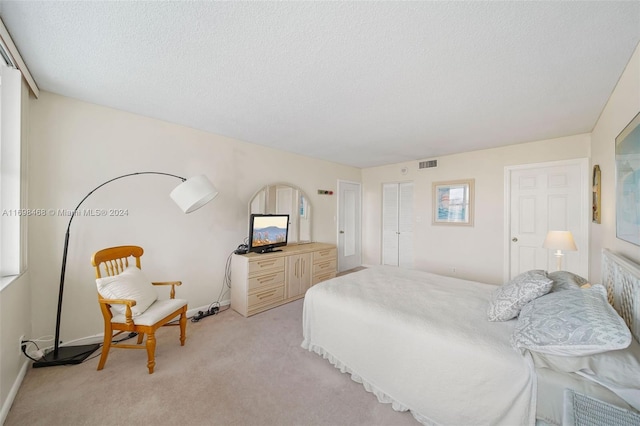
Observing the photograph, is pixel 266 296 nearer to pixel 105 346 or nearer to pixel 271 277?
pixel 271 277

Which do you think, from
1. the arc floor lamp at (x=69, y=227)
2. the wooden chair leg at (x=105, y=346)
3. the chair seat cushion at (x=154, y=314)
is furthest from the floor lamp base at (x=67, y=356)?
the chair seat cushion at (x=154, y=314)

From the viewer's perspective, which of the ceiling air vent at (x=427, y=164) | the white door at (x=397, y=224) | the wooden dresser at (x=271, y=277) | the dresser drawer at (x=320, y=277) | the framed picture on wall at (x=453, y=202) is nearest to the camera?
the wooden dresser at (x=271, y=277)

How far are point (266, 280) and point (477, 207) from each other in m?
3.71

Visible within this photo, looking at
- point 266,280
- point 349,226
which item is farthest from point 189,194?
point 349,226

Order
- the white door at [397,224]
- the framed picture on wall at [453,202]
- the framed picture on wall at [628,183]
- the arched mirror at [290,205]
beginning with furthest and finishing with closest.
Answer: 1. the white door at [397,224]
2. the framed picture on wall at [453,202]
3. the arched mirror at [290,205]
4. the framed picture on wall at [628,183]

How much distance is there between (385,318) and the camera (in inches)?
68.4

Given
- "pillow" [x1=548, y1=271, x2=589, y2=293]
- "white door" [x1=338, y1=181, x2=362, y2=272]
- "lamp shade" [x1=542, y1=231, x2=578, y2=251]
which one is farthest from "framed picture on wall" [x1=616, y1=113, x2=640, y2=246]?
"white door" [x1=338, y1=181, x2=362, y2=272]

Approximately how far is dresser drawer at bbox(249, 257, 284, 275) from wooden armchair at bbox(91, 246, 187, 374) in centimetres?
97

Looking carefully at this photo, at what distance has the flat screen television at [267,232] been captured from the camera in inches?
129

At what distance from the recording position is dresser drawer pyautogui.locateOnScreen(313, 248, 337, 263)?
3872 mm

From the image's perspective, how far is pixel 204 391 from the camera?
5.69 ft

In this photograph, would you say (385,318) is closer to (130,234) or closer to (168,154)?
(130,234)

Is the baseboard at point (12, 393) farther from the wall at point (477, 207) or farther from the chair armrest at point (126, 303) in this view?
the wall at point (477, 207)

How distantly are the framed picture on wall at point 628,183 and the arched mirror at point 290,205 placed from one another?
11.9 feet
